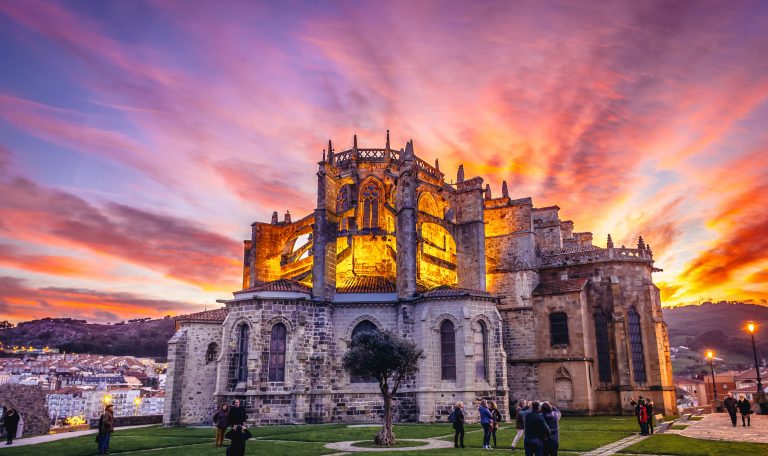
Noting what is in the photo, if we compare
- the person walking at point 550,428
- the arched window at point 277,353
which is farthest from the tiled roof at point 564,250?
the person walking at point 550,428

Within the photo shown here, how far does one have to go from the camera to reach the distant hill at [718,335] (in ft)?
373

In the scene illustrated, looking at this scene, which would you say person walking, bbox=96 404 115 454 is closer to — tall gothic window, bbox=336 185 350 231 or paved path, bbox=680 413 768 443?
paved path, bbox=680 413 768 443

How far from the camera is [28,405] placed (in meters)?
27.0

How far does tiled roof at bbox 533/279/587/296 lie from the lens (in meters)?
36.7

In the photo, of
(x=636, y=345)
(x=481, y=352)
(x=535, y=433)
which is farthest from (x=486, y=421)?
(x=636, y=345)

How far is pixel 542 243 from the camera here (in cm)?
4250

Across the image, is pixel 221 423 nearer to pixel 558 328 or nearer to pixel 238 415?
pixel 238 415

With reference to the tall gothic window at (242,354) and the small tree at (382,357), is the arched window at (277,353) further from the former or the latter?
the small tree at (382,357)

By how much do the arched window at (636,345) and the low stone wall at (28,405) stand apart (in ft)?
113

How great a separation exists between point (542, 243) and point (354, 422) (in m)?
21.0

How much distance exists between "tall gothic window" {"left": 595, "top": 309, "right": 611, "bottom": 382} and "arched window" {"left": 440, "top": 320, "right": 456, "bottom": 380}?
12.4 m

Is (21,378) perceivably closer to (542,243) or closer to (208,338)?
(208,338)

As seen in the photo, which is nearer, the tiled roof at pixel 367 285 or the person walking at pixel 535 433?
the person walking at pixel 535 433

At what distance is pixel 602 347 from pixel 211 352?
25274 millimetres
